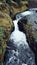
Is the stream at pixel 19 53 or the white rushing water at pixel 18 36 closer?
the stream at pixel 19 53

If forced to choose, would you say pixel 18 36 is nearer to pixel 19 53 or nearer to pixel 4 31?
pixel 4 31

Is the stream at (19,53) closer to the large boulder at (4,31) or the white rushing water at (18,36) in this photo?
the white rushing water at (18,36)

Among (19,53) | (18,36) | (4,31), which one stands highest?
(4,31)

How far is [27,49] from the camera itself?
14.9 m

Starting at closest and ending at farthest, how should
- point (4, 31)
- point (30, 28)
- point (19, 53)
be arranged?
point (19, 53) < point (4, 31) < point (30, 28)

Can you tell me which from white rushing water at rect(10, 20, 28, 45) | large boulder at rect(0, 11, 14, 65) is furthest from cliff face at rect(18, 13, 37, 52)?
large boulder at rect(0, 11, 14, 65)

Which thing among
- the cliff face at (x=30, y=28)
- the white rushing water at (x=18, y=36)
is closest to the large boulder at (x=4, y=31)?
the white rushing water at (x=18, y=36)

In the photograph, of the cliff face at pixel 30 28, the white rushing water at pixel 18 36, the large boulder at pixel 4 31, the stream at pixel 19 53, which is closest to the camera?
the large boulder at pixel 4 31

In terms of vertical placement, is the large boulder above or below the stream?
above

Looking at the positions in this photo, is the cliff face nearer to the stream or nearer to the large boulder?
the stream

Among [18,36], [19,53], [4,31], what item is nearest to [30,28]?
[18,36]

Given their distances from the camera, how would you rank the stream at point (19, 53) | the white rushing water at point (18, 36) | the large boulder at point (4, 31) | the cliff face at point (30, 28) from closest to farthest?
the large boulder at point (4, 31) → the stream at point (19, 53) → the cliff face at point (30, 28) → the white rushing water at point (18, 36)

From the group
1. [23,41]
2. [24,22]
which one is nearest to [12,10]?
[24,22]

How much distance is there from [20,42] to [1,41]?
220cm
